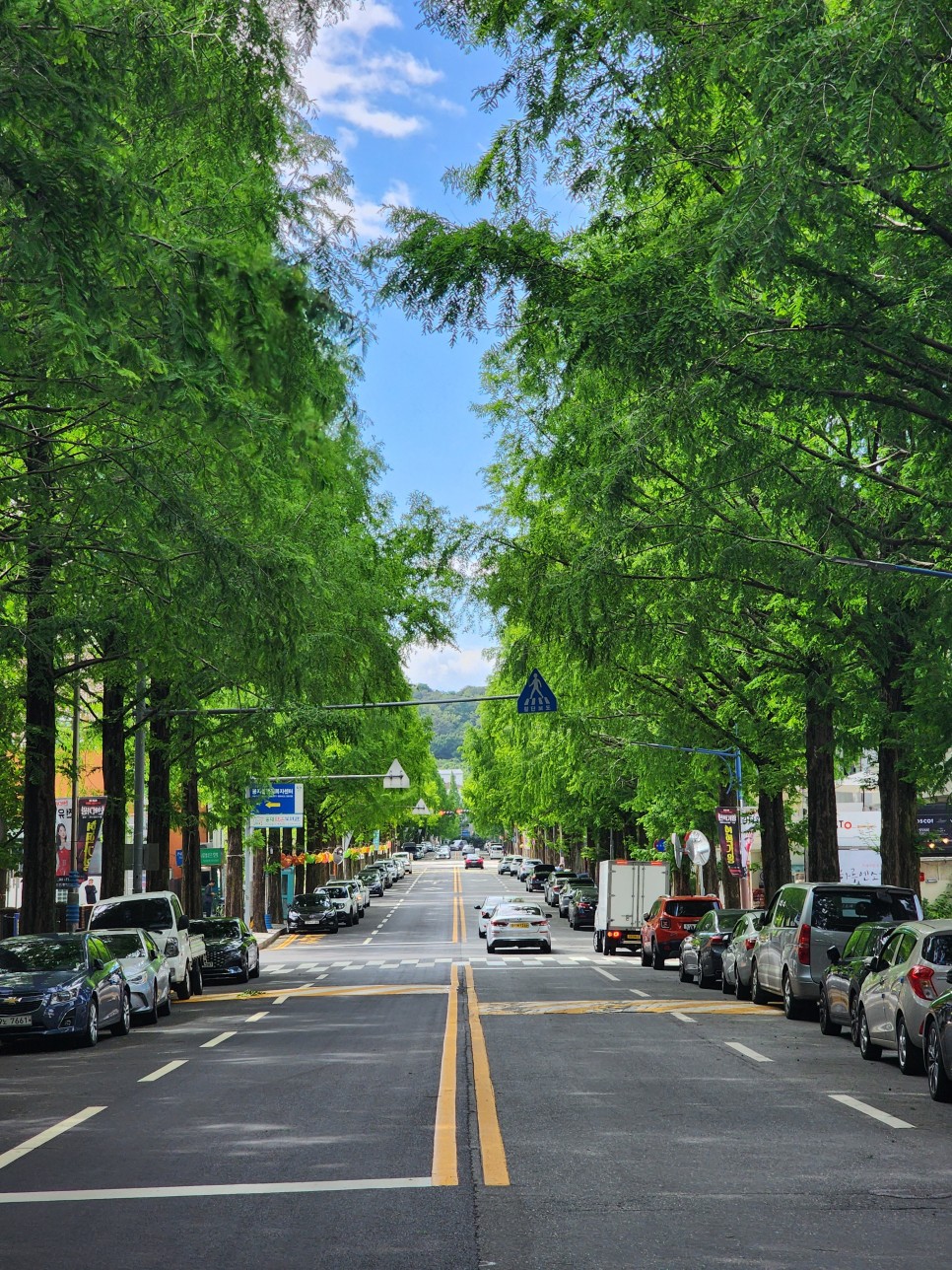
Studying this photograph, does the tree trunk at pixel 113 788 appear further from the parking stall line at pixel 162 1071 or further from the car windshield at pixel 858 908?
the car windshield at pixel 858 908

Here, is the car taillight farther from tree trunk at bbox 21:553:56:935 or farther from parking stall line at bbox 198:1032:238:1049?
tree trunk at bbox 21:553:56:935

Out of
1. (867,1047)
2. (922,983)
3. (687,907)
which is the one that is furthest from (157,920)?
(922,983)

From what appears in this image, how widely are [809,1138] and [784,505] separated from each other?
32.0 ft

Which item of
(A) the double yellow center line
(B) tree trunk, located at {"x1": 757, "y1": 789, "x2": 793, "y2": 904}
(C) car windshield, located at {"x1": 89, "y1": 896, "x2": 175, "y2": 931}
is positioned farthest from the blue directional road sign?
(A) the double yellow center line

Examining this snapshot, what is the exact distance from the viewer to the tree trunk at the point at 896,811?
25781 mm

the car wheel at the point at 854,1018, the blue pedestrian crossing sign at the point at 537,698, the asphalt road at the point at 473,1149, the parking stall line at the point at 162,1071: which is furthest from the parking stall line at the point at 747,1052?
the blue pedestrian crossing sign at the point at 537,698

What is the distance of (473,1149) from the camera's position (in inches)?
404

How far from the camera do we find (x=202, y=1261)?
7223 millimetres

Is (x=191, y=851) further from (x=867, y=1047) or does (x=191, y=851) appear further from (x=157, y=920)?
(x=867, y=1047)

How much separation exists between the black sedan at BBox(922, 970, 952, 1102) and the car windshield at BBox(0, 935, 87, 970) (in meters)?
11.4

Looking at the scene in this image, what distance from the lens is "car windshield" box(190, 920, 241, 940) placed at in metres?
34.5

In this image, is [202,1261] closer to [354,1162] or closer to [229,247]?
[354,1162]

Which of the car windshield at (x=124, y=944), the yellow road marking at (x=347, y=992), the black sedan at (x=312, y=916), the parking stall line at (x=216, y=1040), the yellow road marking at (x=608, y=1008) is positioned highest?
the car windshield at (x=124, y=944)

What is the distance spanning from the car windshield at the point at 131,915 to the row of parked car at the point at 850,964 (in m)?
10.5
